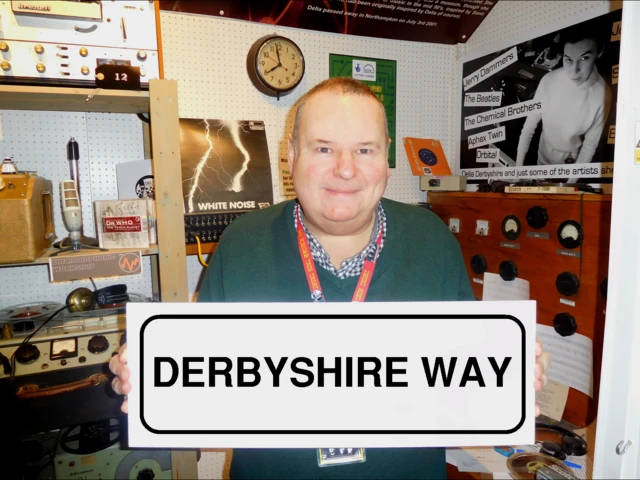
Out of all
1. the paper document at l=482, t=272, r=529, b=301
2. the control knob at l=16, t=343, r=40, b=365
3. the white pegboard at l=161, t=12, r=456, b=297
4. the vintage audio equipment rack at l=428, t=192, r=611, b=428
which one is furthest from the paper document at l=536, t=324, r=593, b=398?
the control knob at l=16, t=343, r=40, b=365

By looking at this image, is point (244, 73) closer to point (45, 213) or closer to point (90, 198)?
point (90, 198)

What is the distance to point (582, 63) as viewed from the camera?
1751 mm

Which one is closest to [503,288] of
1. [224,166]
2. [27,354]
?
[224,166]

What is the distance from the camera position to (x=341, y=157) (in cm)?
111

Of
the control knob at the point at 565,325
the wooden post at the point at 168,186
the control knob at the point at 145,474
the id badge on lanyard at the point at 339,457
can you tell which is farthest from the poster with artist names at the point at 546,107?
the control knob at the point at 145,474

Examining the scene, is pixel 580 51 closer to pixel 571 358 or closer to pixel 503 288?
pixel 503 288

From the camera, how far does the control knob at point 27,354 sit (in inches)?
53.2

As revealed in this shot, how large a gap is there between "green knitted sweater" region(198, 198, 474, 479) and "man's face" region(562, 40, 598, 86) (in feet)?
3.53

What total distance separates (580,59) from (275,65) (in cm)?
138

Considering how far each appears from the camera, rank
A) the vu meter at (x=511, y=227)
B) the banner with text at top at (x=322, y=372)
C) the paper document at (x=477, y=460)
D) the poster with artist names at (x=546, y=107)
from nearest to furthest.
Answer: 1. the banner with text at top at (x=322, y=372)
2. the paper document at (x=477, y=460)
3. the poster with artist names at (x=546, y=107)
4. the vu meter at (x=511, y=227)

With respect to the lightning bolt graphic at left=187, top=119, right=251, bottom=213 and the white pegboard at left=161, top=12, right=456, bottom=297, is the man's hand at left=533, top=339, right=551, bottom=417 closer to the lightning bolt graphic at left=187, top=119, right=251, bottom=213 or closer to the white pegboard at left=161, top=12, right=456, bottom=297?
the lightning bolt graphic at left=187, top=119, right=251, bottom=213

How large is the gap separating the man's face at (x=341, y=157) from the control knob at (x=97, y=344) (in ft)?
3.03

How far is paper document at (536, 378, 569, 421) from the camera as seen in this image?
1.68 m

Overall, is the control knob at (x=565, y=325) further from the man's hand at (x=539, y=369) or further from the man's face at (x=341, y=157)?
the man's face at (x=341, y=157)
